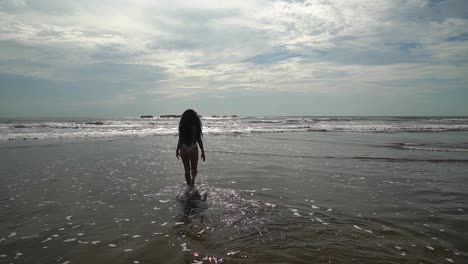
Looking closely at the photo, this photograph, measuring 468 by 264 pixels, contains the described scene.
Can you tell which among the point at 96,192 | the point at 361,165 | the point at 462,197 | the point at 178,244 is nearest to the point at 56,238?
the point at 178,244

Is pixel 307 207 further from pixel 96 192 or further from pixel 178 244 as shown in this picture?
pixel 96 192

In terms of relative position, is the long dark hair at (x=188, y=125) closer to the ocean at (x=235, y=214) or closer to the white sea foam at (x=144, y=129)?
the ocean at (x=235, y=214)

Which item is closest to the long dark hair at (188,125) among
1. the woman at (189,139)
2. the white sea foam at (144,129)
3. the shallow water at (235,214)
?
the woman at (189,139)

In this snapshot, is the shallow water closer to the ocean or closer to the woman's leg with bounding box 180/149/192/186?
the ocean

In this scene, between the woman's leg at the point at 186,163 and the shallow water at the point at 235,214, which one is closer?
the shallow water at the point at 235,214

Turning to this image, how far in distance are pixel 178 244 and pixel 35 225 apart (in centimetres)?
278

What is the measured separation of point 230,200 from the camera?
716 centimetres

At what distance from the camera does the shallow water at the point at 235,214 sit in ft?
14.6

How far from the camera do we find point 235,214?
20.0 feet

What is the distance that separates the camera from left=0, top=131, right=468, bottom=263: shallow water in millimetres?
4461

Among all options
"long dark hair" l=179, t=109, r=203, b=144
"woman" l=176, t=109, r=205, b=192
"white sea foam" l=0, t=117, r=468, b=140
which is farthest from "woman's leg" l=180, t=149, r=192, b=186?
"white sea foam" l=0, t=117, r=468, b=140

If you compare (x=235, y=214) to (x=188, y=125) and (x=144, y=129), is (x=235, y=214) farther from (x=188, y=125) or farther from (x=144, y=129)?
(x=144, y=129)

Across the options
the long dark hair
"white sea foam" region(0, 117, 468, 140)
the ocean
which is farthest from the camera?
"white sea foam" region(0, 117, 468, 140)

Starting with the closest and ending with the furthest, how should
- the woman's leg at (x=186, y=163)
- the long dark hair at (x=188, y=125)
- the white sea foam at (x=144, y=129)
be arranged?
the woman's leg at (x=186, y=163) < the long dark hair at (x=188, y=125) < the white sea foam at (x=144, y=129)
